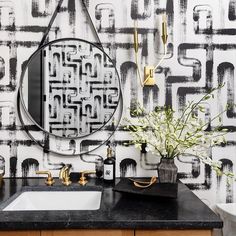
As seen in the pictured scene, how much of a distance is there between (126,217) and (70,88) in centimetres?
93

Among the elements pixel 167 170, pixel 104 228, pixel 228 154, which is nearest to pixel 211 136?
pixel 228 154

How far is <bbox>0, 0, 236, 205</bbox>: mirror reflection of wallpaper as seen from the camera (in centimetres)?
198

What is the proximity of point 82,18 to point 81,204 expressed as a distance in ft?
3.56

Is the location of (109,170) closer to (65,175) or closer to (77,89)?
(65,175)

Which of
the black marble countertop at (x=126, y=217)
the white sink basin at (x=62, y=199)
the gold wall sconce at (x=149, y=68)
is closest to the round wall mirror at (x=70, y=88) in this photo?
the gold wall sconce at (x=149, y=68)

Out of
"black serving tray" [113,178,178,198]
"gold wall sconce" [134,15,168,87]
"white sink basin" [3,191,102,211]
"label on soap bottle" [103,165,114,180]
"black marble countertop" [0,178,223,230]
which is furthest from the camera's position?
"gold wall sconce" [134,15,168,87]

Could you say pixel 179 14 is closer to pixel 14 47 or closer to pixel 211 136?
pixel 211 136

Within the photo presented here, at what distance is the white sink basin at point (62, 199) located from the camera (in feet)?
5.61

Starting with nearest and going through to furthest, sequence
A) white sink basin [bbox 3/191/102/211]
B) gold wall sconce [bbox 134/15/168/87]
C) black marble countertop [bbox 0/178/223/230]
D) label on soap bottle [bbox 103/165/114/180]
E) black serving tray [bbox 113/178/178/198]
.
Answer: black marble countertop [bbox 0/178/223/230]
black serving tray [bbox 113/178/178/198]
white sink basin [bbox 3/191/102/211]
label on soap bottle [bbox 103/165/114/180]
gold wall sconce [bbox 134/15/168/87]

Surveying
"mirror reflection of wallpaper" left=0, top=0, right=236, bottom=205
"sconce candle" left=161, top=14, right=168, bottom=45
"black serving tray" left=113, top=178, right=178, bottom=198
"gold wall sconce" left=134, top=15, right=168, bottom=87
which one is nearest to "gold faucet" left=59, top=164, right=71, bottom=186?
"mirror reflection of wallpaper" left=0, top=0, right=236, bottom=205

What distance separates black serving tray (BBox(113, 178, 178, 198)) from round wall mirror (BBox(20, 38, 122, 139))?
0.49 meters

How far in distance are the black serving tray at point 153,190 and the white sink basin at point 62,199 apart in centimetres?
18

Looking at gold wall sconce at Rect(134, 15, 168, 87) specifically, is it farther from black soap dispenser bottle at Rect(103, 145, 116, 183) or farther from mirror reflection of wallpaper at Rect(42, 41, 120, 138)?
black soap dispenser bottle at Rect(103, 145, 116, 183)

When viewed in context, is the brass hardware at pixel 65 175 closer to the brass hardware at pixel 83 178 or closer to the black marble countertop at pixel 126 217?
the brass hardware at pixel 83 178
